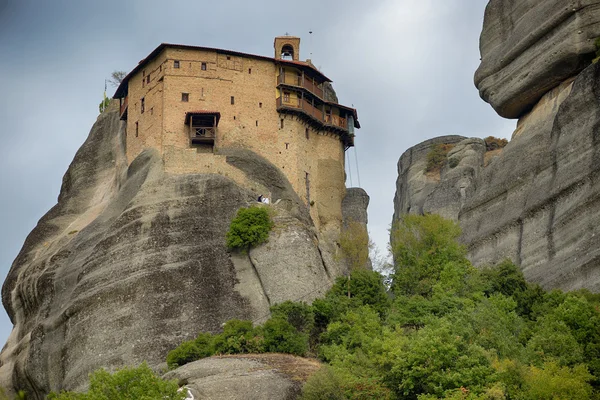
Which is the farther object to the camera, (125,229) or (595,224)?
(125,229)

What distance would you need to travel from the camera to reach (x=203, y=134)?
70500 mm

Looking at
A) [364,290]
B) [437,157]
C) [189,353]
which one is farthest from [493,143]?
[189,353]

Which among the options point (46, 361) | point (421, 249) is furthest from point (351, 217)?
point (46, 361)

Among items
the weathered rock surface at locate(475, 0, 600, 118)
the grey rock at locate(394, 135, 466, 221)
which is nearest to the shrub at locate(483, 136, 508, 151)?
the grey rock at locate(394, 135, 466, 221)

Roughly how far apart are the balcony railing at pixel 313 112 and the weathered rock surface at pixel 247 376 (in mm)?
25075

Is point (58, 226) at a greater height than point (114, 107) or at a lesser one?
lesser

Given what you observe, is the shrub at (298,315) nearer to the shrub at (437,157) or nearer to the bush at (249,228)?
the bush at (249,228)

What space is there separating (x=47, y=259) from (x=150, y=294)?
11517 mm

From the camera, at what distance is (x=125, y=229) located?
65.0 meters

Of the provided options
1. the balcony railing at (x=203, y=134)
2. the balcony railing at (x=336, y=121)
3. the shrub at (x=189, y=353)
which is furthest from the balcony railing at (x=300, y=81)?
the shrub at (x=189, y=353)

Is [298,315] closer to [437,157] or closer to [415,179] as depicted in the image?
[415,179]

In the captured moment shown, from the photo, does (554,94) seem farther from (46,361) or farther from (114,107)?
(114,107)

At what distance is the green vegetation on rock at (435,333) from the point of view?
42312 millimetres

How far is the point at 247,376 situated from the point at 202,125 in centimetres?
2662
